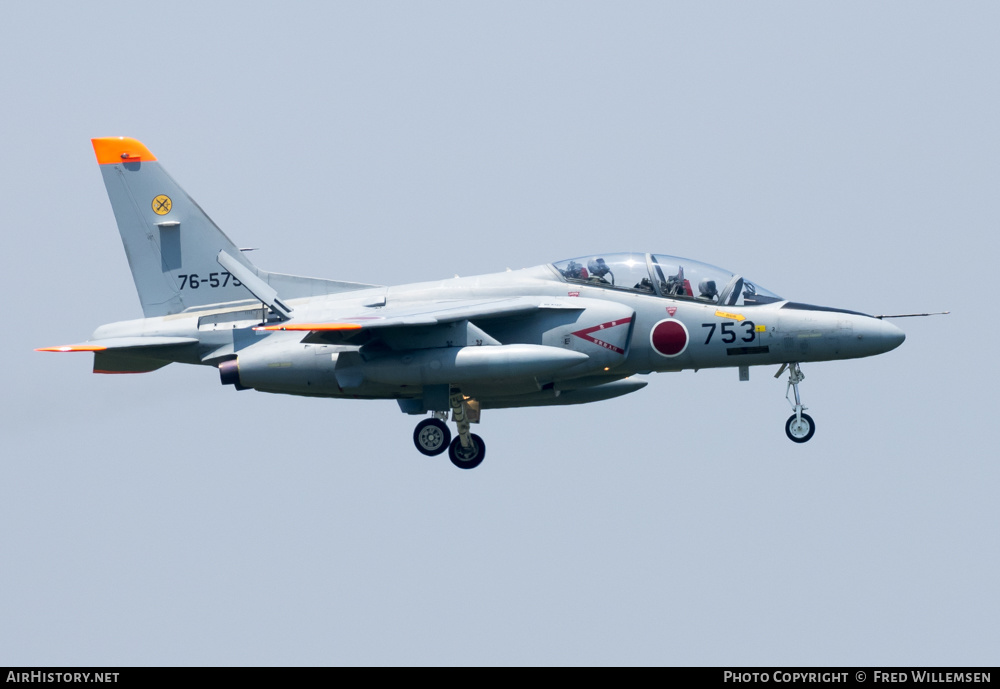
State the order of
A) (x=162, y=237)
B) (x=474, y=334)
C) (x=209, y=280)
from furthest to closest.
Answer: (x=162, y=237) → (x=209, y=280) → (x=474, y=334)

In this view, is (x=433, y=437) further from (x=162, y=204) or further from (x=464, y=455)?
(x=162, y=204)

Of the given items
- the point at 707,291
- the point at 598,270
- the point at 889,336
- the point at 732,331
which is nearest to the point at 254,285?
the point at 598,270

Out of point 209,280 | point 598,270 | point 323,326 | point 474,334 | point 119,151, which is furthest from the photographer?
point 119,151

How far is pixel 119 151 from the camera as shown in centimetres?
2597

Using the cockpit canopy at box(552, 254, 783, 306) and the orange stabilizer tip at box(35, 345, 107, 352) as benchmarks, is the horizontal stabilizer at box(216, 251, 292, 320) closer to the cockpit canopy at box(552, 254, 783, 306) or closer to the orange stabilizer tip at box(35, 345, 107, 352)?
the orange stabilizer tip at box(35, 345, 107, 352)

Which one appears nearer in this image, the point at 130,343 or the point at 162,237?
the point at 130,343

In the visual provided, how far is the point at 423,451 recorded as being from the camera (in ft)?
80.3

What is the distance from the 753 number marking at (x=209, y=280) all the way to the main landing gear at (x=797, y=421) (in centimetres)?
943

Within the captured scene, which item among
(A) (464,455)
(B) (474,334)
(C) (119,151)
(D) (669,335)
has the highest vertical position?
(C) (119,151)

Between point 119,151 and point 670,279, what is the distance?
9.81m

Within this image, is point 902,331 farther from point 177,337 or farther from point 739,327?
point 177,337

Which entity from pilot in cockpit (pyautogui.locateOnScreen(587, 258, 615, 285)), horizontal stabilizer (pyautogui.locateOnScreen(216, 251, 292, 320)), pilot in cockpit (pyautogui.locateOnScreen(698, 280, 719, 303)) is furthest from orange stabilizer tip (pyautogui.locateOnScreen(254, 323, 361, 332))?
pilot in cockpit (pyautogui.locateOnScreen(698, 280, 719, 303))

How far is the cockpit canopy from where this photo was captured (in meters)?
23.7

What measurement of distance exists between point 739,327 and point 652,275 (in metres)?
1.60
